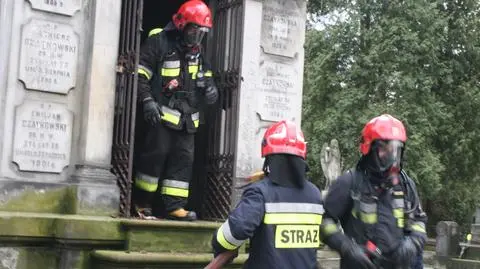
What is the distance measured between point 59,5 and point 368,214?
386 cm

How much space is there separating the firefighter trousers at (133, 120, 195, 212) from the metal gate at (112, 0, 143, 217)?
26 centimetres

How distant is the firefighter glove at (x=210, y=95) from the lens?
25.6 feet

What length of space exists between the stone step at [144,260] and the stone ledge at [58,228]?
18cm

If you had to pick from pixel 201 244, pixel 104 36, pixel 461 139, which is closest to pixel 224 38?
pixel 104 36

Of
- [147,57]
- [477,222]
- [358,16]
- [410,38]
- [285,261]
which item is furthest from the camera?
[358,16]

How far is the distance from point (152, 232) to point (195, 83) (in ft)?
5.87

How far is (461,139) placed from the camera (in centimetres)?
2848

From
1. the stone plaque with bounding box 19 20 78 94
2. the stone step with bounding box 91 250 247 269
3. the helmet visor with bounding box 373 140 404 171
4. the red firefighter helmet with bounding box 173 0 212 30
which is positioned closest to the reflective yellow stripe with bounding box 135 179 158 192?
the stone step with bounding box 91 250 247 269

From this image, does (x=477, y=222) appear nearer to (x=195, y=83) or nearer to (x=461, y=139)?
(x=461, y=139)

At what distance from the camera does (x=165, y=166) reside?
7.76 meters

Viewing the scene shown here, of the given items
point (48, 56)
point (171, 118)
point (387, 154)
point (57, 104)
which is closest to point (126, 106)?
point (171, 118)

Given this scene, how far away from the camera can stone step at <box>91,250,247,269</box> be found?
6.52 meters

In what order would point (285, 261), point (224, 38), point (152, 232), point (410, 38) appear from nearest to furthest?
point (285, 261) → point (152, 232) → point (224, 38) → point (410, 38)

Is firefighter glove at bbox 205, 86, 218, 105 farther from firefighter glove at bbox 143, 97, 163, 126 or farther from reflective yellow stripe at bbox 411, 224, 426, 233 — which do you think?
reflective yellow stripe at bbox 411, 224, 426, 233
